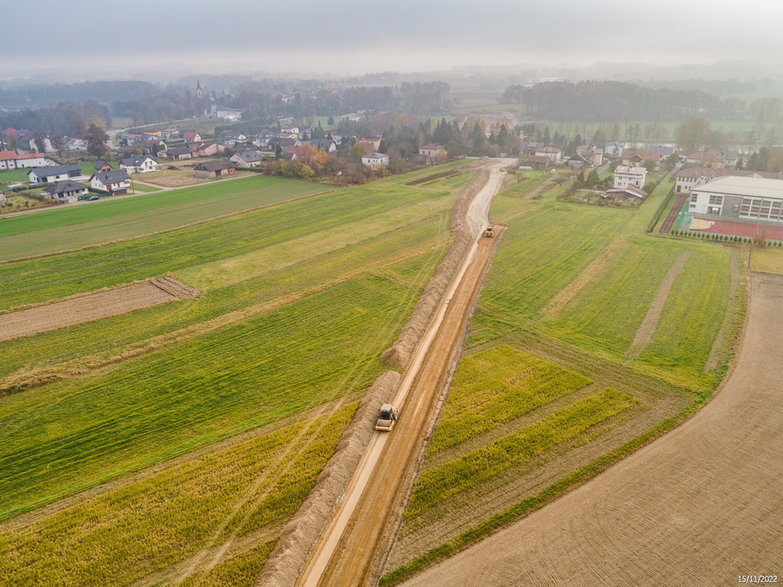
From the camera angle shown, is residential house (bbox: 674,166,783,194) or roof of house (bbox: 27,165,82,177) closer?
residential house (bbox: 674,166,783,194)

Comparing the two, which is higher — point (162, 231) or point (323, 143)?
point (323, 143)

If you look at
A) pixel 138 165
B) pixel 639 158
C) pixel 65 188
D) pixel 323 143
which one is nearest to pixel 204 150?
pixel 138 165

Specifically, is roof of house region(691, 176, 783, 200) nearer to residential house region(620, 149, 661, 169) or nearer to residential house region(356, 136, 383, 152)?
residential house region(620, 149, 661, 169)

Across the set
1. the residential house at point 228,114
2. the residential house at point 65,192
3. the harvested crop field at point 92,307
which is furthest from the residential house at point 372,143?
the residential house at point 228,114

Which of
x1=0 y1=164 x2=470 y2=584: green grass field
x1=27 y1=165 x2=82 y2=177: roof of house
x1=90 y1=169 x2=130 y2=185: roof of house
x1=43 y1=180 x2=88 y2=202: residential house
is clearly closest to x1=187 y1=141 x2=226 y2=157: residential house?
→ x1=27 y1=165 x2=82 y2=177: roof of house

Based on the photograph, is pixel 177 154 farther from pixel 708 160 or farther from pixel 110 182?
pixel 708 160

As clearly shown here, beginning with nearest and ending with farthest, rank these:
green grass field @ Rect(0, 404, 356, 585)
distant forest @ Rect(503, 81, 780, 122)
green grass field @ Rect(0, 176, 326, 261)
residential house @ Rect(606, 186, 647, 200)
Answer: green grass field @ Rect(0, 404, 356, 585), green grass field @ Rect(0, 176, 326, 261), residential house @ Rect(606, 186, 647, 200), distant forest @ Rect(503, 81, 780, 122)
